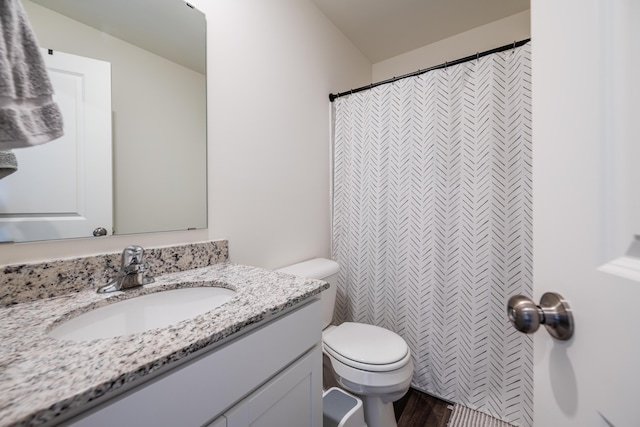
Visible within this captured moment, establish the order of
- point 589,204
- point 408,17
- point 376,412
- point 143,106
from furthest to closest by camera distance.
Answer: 1. point 408,17
2. point 376,412
3. point 143,106
4. point 589,204

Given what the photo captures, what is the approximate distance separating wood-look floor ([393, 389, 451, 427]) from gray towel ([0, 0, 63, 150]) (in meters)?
1.74

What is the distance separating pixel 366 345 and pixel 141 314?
91 centimetres

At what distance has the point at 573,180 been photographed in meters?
0.35

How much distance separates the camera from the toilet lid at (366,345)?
41.8 inches

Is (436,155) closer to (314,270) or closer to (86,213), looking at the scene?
(314,270)

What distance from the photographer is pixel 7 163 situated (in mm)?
618

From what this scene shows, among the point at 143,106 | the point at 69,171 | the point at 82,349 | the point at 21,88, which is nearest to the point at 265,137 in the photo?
the point at 143,106

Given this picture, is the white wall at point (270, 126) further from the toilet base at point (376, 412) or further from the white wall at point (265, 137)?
the toilet base at point (376, 412)

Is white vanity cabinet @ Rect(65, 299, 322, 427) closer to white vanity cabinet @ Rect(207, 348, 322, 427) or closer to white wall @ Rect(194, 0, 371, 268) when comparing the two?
white vanity cabinet @ Rect(207, 348, 322, 427)

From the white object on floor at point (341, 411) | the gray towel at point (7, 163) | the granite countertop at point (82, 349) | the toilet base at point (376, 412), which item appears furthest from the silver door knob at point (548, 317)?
the gray towel at point (7, 163)

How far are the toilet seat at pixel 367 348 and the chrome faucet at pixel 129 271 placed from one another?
0.84 meters

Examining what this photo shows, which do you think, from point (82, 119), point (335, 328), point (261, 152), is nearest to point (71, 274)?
point (82, 119)

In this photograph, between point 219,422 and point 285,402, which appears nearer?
point 219,422

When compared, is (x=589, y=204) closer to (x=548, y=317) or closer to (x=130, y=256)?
(x=548, y=317)
